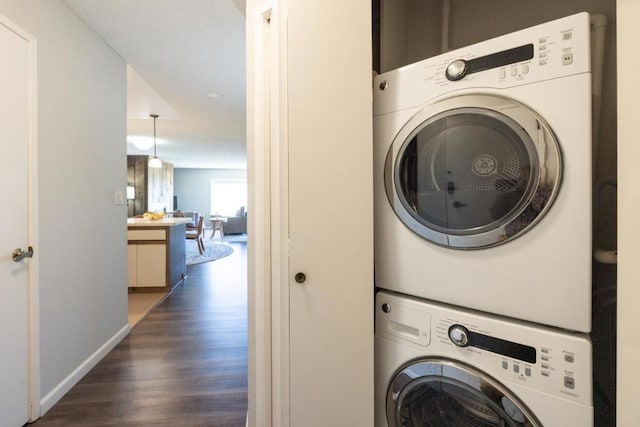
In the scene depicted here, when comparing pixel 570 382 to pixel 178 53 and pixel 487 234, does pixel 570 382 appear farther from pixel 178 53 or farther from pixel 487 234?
pixel 178 53

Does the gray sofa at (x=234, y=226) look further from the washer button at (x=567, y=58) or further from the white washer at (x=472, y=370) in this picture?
the washer button at (x=567, y=58)

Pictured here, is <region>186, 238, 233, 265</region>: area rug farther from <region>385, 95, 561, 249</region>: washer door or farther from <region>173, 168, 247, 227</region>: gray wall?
<region>385, 95, 561, 249</region>: washer door

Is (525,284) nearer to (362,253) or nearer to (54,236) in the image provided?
(362,253)

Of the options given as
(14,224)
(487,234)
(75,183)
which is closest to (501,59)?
(487,234)

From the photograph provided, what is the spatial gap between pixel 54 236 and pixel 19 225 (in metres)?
0.24

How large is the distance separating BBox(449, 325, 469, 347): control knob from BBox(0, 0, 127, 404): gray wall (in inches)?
75.2

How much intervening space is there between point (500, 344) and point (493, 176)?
48 centimetres

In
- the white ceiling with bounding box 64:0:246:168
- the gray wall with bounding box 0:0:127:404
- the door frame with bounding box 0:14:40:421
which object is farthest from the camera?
the white ceiling with bounding box 64:0:246:168

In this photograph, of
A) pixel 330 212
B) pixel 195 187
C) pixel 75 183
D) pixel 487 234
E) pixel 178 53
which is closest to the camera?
pixel 487 234

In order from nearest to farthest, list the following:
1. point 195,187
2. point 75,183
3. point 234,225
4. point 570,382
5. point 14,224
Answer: point 570,382 → point 14,224 → point 75,183 → point 234,225 → point 195,187

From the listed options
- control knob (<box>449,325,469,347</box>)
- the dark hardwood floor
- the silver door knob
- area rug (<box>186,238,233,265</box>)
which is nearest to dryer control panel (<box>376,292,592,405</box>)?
control knob (<box>449,325,469,347</box>)

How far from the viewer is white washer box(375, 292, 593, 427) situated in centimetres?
71

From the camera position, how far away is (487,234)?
0.81m

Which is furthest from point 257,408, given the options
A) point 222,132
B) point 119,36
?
point 222,132
